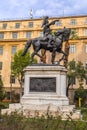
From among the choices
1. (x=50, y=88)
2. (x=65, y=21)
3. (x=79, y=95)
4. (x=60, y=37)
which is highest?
(x=65, y=21)

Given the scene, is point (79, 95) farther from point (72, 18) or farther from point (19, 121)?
point (19, 121)

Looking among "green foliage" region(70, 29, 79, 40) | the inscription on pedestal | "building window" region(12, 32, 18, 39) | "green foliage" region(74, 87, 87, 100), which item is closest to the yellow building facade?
"building window" region(12, 32, 18, 39)

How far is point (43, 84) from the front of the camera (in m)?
24.1

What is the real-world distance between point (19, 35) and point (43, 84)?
4797cm

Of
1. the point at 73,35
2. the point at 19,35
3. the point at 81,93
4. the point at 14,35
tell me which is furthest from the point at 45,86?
the point at 14,35

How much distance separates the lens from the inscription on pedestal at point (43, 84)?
24.1 metres

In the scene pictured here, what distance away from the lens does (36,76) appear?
80.4ft

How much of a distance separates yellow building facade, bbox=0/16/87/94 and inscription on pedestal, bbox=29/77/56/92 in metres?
43.8

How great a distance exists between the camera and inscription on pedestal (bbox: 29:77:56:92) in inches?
949

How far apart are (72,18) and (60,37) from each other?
145ft

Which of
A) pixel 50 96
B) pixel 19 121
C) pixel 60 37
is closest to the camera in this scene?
pixel 19 121

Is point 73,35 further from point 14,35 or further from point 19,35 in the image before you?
point 14,35

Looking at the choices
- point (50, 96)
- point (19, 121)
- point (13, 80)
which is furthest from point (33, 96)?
point (13, 80)

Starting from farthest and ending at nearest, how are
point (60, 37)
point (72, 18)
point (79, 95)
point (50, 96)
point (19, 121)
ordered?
point (72, 18)
point (79, 95)
point (60, 37)
point (50, 96)
point (19, 121)
